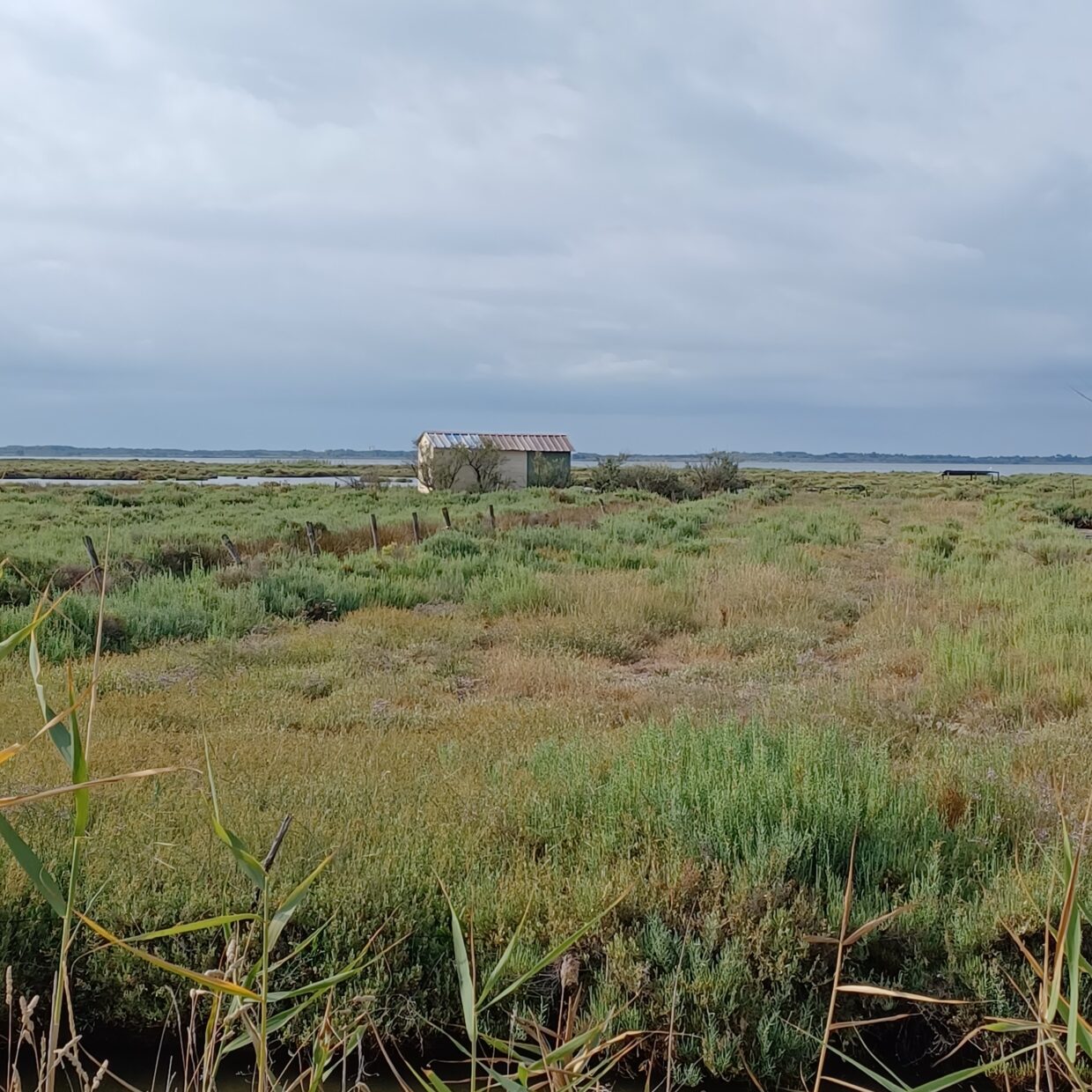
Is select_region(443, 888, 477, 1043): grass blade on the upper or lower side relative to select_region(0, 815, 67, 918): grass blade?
lower

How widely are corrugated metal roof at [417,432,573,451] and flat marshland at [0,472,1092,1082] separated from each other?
3649 centimetres

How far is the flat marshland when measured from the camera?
13.9 feet

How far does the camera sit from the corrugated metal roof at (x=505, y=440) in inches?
2012

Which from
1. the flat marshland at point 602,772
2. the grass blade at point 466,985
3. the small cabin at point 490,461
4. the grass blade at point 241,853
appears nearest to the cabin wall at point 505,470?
the small cabin at point 490,461

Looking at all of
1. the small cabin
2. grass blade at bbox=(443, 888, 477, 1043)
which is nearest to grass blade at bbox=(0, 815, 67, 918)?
grass blade at bbox=(443, 888, 477, 1043)

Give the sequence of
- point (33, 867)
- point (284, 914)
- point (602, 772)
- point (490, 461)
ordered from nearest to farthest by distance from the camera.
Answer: point (33, 867) < point (284, 914) < point (602, 772) < point (490, 461)

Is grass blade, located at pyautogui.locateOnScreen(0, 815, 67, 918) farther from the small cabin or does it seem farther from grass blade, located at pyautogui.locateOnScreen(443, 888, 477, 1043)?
the small cabin

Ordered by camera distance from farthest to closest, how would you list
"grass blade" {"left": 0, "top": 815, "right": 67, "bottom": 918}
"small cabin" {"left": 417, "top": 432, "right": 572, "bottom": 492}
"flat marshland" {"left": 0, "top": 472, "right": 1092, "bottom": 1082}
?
"small cabin" {"left": 417, "top": 432, "right": 572, "bottom": 492}
"flat marshland" {"left": 0, "top": 472, "right": 1092, "bottom": 1082}
"grass blade" {"left": 0, "top": 815, "right": 67, "bottom": 918}

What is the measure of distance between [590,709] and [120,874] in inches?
165

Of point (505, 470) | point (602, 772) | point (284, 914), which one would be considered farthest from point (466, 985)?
point (505, 470)

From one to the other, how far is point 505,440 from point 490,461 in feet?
19.9

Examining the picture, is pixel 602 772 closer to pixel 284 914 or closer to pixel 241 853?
pixel 284 914

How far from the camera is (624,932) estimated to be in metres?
4.41

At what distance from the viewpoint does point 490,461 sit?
4919 cm
